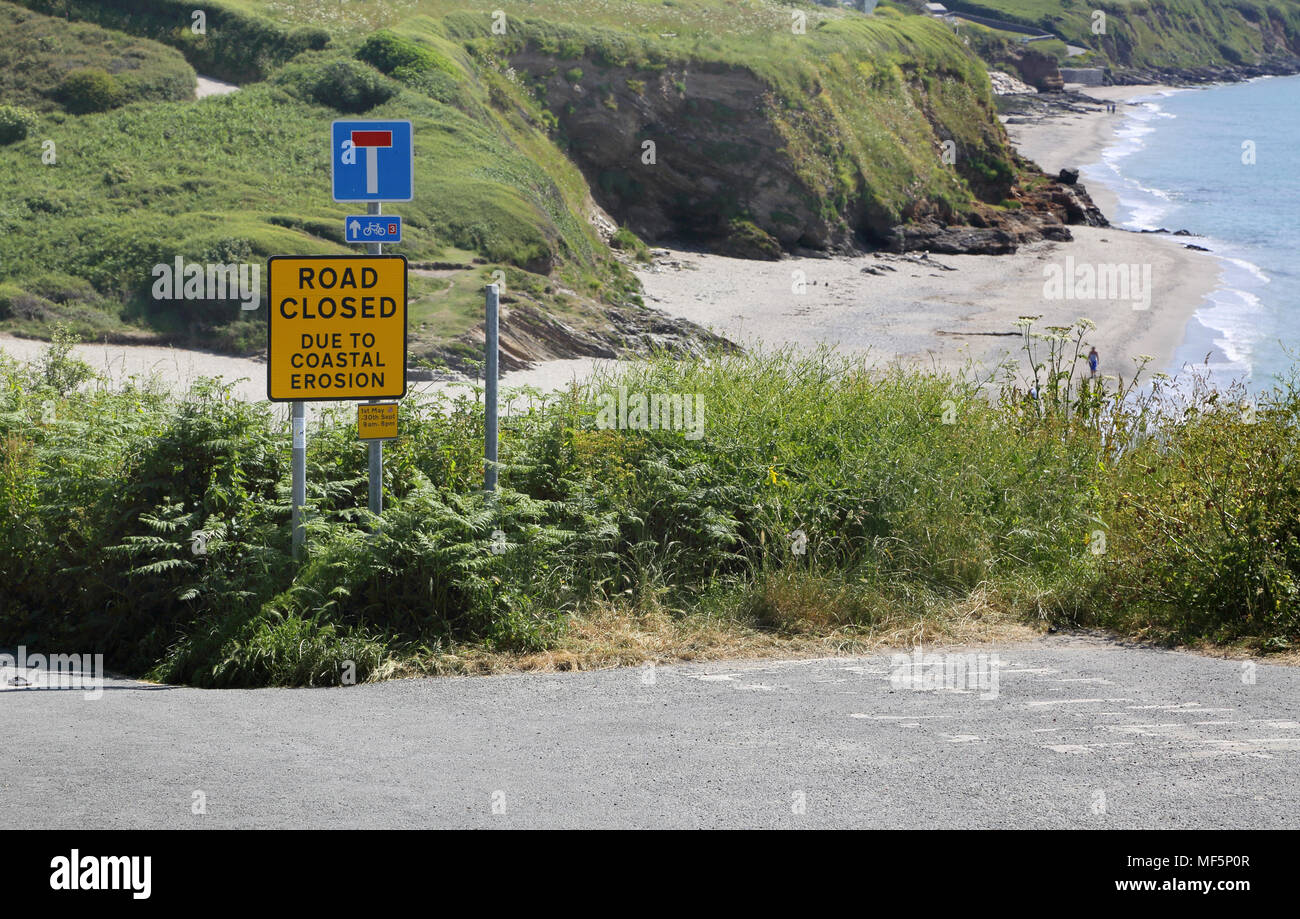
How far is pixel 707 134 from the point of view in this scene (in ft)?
160

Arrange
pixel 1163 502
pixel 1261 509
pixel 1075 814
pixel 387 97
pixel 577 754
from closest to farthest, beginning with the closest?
pixel 1075 814 < pixel 577 754 < pixel 1261 509 < pixel 1163 502 < pixel 387 97

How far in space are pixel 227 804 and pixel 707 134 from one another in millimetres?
46476

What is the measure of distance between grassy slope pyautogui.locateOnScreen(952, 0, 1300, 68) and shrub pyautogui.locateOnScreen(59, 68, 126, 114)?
5547 inches

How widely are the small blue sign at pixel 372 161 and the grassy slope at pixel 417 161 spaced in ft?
63.7

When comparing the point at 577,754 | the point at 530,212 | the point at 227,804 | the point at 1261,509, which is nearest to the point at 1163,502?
the point at 1261,509

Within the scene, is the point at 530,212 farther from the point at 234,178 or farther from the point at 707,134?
the point at 707,134

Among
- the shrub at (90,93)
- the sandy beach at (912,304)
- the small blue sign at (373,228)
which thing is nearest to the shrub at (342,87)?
the shrub at (90,93)

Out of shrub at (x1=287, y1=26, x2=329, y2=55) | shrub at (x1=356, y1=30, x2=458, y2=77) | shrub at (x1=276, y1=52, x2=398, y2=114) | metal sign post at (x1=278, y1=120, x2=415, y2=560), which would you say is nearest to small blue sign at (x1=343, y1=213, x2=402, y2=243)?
metal sign post at (x1=278, y1=120, x2=415, y2=560)

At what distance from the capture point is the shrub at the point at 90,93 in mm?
38375

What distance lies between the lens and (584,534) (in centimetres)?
823

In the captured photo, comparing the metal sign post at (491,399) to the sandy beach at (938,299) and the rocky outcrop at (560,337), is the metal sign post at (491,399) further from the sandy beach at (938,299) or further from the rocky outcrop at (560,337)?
the sandy beach at (938,299)

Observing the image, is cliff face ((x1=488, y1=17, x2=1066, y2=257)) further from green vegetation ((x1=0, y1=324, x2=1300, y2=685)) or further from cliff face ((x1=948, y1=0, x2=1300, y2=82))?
cliff face ((x1=948, y1=0, x2=1300, y2=82))

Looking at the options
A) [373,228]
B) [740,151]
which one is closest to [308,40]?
[740,151]

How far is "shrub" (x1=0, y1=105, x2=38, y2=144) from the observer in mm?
36562
